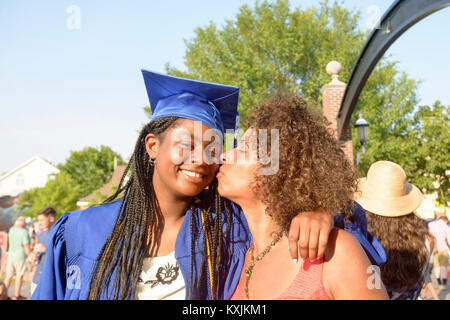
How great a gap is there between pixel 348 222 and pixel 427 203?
36.2 meters

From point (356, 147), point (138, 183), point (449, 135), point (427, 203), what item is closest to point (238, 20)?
point (356, 147)

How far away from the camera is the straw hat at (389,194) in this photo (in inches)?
109

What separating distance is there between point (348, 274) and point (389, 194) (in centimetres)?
145

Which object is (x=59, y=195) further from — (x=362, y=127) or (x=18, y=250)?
(x=362, y=127)

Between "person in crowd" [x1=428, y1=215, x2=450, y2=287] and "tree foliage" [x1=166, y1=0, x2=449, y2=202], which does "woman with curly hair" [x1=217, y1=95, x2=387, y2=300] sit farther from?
"tree foliage" [x1=166, y1=0, x2=449, y2=202]

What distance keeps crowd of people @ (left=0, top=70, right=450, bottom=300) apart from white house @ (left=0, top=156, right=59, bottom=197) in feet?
176

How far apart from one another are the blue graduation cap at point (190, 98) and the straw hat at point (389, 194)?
44.8 inches

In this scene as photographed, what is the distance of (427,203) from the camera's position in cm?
3394

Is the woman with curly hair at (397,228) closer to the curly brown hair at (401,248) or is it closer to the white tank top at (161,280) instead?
the curly brown hair at (401,248)

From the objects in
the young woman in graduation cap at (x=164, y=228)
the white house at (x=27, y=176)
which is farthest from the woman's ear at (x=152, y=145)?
the white house at (x=27, y=176)

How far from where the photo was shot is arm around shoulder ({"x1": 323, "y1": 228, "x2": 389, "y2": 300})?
1498 millimetres

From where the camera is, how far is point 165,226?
2131 mm

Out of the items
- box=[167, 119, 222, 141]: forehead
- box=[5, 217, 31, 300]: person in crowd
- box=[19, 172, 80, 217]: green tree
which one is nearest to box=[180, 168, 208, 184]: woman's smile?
box=[167, 119, 222, 141]: forehead
